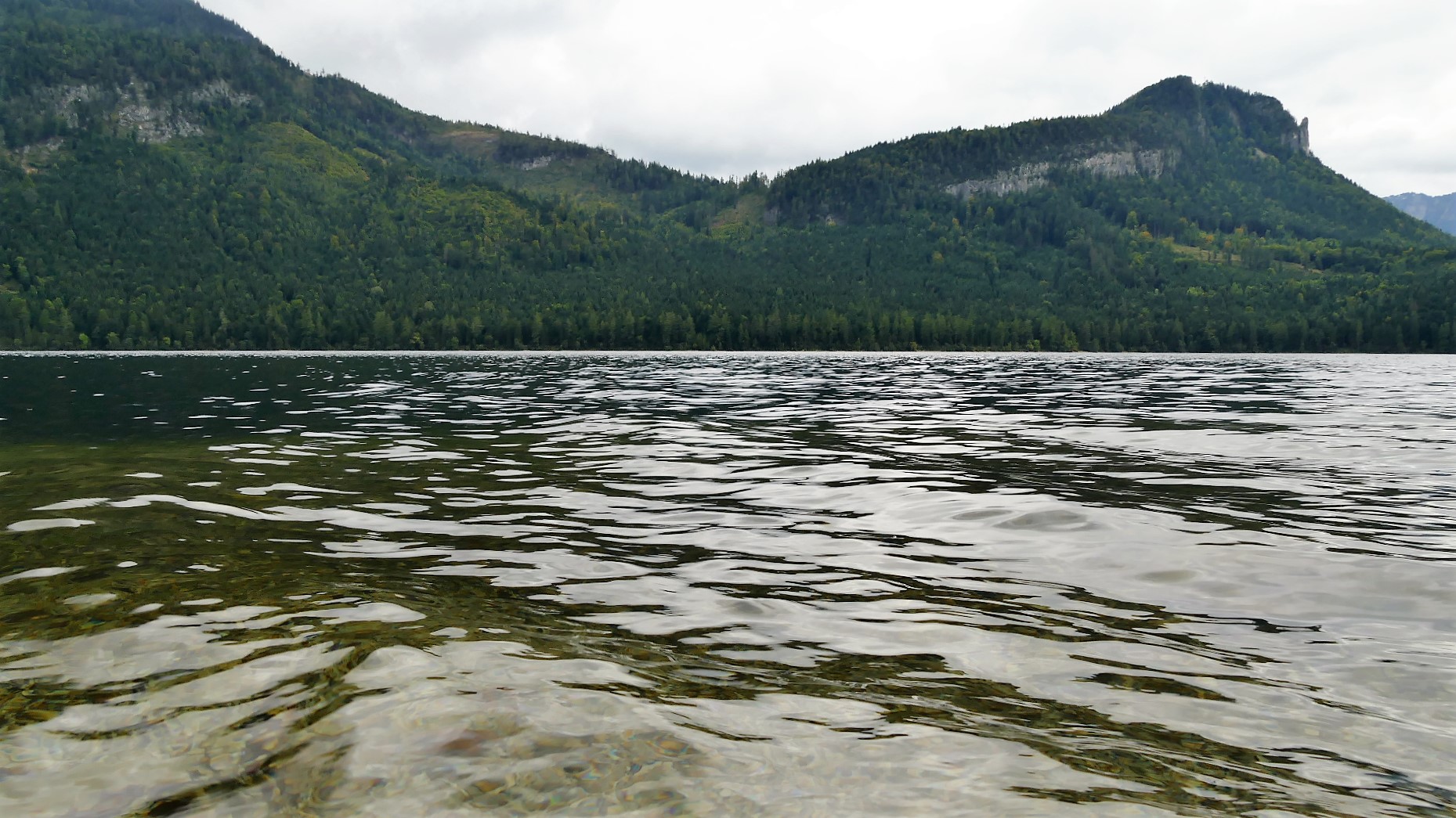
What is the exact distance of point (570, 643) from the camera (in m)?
9.12

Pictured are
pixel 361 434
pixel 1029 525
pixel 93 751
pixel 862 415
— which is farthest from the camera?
pixel 862 415

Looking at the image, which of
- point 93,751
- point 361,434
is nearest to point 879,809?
point 93,751

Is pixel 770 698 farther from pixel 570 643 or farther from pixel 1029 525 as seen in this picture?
pixel 1029 525

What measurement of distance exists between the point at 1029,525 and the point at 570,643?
9.90 metres

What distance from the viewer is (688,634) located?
9.56 m

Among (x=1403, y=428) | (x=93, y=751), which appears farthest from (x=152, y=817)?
(x=1403, y=428)

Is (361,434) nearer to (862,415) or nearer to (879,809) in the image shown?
(862,415)

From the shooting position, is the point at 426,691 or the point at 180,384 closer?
the point at 426,691

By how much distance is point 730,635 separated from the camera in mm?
9570

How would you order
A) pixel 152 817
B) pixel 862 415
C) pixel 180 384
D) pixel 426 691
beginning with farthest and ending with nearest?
1. pixel 180 384
2. pixel 862 415
3. pixel 426 691
4. pixel 152 817

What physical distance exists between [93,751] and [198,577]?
6167mm

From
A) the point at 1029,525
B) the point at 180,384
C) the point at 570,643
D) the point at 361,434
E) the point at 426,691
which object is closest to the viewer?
the point at 426,691

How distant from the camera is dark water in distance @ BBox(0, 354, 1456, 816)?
598 cm

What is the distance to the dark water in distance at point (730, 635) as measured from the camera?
19.6 feet
